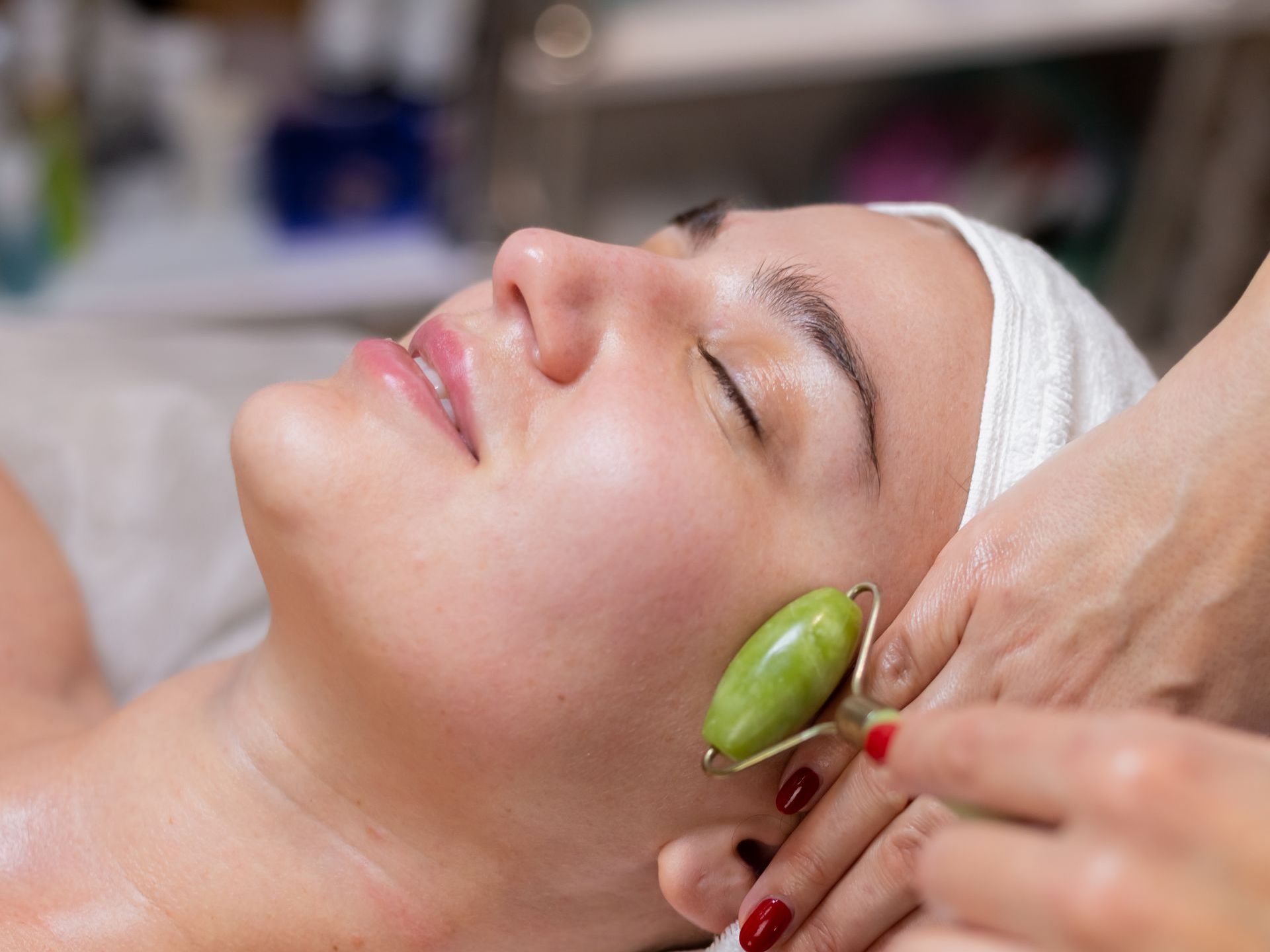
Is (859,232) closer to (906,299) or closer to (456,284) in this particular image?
(906,299)

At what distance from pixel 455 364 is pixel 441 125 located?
1.28m

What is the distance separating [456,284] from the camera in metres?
2.12

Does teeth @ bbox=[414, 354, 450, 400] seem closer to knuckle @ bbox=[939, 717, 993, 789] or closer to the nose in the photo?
the nose

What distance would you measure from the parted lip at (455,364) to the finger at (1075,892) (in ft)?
1.46

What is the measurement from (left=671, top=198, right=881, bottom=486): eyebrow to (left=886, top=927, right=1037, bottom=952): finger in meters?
0.36

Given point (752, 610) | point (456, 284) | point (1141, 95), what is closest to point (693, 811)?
point (752, 610)

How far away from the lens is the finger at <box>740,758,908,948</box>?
0.83 metres

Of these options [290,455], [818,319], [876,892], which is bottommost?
[876,892]

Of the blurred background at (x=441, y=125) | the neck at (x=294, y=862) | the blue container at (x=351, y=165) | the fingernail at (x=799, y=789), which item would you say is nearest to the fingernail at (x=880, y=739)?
the fingernail at (x=799, y=789)

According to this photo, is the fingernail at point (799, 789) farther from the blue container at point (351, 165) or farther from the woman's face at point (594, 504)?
the blue container at point (351, 165)

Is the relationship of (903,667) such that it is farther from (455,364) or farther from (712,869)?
(455,364)

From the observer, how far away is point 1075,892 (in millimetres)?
529

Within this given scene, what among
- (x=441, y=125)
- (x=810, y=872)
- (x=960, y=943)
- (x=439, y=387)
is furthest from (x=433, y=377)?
(x=441, y=125)

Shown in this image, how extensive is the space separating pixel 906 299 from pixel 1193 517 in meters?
0.27
